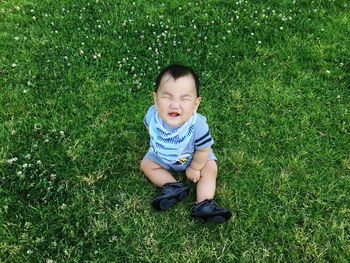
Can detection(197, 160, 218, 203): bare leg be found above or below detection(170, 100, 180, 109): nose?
below

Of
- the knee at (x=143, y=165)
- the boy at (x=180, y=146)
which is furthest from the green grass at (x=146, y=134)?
the boy at (x=180, y=146)

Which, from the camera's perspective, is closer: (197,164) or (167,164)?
(197,164)

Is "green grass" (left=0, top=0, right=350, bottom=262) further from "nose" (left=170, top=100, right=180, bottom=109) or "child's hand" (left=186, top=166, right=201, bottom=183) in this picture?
"nose" (left=170, top=100, right=180, bottom=109)

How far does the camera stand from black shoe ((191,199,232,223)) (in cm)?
513

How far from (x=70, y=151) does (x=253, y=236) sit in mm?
2616

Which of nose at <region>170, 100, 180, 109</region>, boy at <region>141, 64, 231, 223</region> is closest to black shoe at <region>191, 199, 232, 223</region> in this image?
boy at <region>141, 64, 231, 223</region>

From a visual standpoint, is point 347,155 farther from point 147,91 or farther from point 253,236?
point 147,91

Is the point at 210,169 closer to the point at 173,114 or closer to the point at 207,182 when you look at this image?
the point at 207,182

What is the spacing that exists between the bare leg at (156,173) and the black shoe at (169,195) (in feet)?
0.50

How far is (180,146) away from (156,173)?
61 centimetres

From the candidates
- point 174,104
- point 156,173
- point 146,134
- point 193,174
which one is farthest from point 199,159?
point 146,134

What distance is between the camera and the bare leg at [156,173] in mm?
5637

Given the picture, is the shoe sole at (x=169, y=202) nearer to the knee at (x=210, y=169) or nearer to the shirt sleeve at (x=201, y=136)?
the knee at (x=210, y=169)

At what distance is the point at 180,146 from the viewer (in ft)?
17.4
